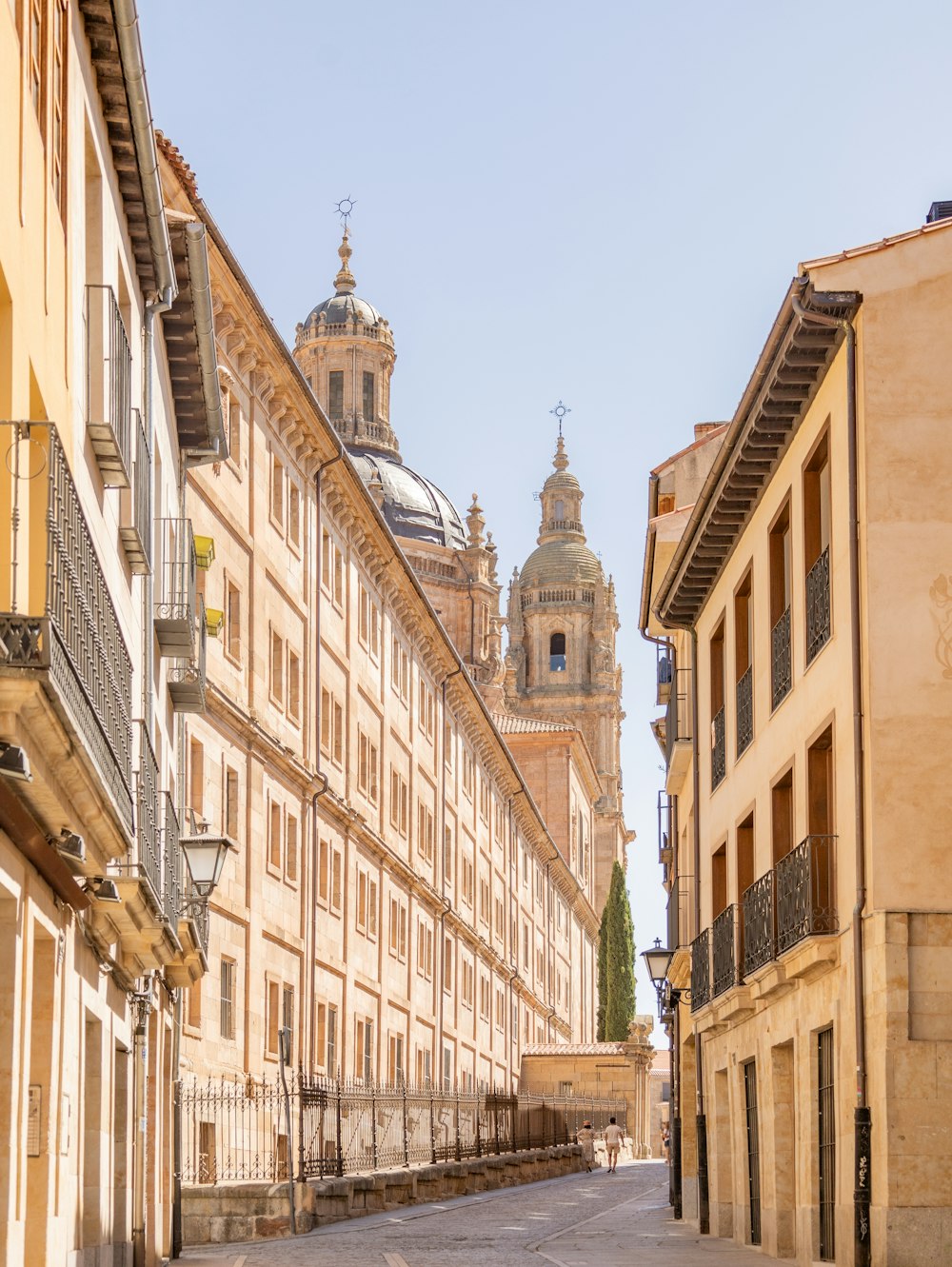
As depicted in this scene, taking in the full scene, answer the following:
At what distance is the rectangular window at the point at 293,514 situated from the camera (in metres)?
40.2

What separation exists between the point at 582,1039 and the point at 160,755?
275ft

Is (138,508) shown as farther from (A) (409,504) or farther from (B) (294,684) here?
(A) (409,504)

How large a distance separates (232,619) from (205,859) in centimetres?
1527

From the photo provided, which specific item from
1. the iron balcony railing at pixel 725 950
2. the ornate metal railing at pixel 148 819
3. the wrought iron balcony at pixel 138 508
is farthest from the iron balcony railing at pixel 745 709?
the wrought iron balcony at pixel 138 508

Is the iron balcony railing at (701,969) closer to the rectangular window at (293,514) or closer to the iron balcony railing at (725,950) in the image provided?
the iron balcony railing at (725,950)

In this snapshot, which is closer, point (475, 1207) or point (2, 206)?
point (2, 206)

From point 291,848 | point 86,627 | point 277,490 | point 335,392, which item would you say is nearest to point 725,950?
point 86,627

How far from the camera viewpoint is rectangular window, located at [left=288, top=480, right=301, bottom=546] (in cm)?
4025

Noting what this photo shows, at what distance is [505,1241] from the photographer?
25.8 metres

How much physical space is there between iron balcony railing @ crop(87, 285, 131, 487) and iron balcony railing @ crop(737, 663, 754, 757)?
10.7m

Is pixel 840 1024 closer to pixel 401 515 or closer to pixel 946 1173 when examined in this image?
pixel 946 1173

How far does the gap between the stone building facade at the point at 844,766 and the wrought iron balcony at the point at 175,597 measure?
593 centimetres

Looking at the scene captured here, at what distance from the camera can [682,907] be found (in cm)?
3406

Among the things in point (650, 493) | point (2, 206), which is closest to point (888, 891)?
point (2, 206)
